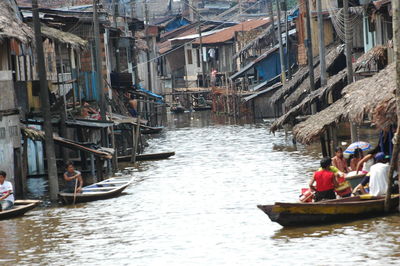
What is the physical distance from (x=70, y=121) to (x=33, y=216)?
846 centimetres

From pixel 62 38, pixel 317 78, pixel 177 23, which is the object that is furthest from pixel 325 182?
pixel 177 23

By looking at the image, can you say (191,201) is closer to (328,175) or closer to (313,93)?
(328,175)

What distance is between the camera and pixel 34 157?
33.0 meters

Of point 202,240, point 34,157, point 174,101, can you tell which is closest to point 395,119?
point 202,240

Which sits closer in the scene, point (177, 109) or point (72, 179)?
point (72, 179)

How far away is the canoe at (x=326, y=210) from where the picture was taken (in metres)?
17.7

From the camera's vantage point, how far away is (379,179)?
717 inches

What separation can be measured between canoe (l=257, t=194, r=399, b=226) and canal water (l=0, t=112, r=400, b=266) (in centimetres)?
21

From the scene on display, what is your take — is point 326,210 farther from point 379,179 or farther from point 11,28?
point 11,28

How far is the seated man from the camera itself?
22.2 meters

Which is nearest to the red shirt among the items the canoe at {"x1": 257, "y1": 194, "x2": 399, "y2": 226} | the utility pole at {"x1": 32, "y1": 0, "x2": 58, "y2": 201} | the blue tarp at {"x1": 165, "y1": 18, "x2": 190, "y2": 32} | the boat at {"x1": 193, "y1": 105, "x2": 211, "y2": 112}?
the canoe at {"x1": 257, "y1": 194, "x2": 399, "y2": 226}

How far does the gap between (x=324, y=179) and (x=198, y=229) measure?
3030mm

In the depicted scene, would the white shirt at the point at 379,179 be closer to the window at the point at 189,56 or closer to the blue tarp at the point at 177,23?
the window at the point at 189,56

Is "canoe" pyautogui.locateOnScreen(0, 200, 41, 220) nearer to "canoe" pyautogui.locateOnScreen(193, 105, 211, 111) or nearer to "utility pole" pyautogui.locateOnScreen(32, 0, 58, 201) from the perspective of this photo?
"utility pole" pyautogui.locateOnScreen(32, 0, 58, 201)
